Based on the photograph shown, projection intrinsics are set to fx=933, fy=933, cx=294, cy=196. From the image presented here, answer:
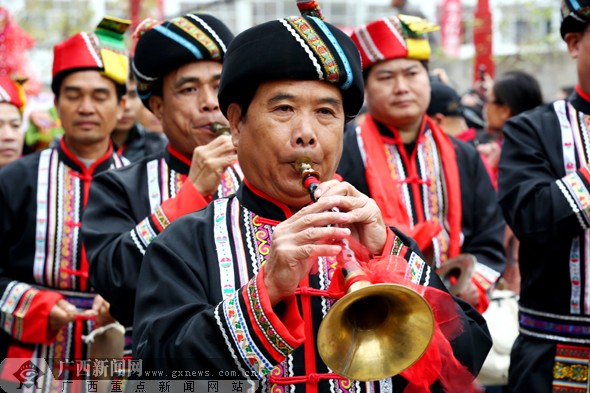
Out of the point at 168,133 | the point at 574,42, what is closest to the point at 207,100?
the point at 168,133

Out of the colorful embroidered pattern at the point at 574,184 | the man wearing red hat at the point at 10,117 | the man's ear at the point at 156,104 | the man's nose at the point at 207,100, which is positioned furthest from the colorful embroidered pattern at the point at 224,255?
the man wearing red hat at the point at 10,117

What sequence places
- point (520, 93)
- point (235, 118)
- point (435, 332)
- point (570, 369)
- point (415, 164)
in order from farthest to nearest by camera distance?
point (520, 93), point (415, 164), point (570, 369), point (235, 118), point (435, 332)

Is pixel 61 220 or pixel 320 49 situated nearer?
pixel 320 49

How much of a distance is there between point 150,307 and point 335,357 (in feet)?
1.91

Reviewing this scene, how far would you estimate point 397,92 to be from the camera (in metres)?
4.96

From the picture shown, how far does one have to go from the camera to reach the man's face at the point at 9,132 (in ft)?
19.7

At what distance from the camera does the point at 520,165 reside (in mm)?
4082

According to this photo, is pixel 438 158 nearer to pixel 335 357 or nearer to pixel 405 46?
pixel 405 46

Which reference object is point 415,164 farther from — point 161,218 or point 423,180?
point 161,218

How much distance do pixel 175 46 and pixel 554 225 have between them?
5.74 feet

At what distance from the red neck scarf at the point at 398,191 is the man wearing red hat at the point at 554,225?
1.70 ft

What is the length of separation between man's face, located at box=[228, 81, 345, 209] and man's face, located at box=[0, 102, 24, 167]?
360 cm

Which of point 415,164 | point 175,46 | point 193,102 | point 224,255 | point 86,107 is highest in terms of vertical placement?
point 175,46

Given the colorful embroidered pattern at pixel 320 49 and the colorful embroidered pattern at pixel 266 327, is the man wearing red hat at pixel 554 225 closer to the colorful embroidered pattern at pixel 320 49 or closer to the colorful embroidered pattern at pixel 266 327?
the colorful embroidered pattern at pixel 320 49
